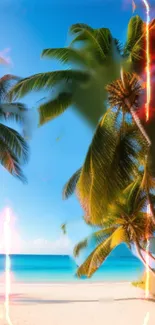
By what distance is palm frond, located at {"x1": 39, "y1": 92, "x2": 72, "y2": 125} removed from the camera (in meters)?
6.27

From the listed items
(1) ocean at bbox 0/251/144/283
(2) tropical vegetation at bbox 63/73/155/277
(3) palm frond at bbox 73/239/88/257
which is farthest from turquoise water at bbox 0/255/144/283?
(2) tropical vegetation at bbox 63/73/155/277

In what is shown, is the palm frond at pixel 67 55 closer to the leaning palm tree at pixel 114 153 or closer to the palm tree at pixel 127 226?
the leaning palm tree at pixel 114 153

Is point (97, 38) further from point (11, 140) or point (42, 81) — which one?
point (11, 140)

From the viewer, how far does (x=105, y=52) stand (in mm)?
6195

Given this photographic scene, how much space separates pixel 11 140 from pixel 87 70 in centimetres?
183

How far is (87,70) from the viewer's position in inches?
245

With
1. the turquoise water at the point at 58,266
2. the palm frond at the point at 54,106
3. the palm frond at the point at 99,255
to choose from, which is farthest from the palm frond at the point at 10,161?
the turquoise water at the point at 58,266

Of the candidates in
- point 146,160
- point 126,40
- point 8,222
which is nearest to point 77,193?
point 146,160

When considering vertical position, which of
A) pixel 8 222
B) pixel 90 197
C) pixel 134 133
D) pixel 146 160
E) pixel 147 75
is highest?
pixel 147 75

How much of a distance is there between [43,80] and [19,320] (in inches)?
148

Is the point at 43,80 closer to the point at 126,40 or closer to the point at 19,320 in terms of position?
the point at 126,40

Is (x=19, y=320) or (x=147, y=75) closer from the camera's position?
(x=147, y=75)

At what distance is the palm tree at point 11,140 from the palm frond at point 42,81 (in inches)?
30.3

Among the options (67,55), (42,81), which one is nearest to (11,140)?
(42,81)
